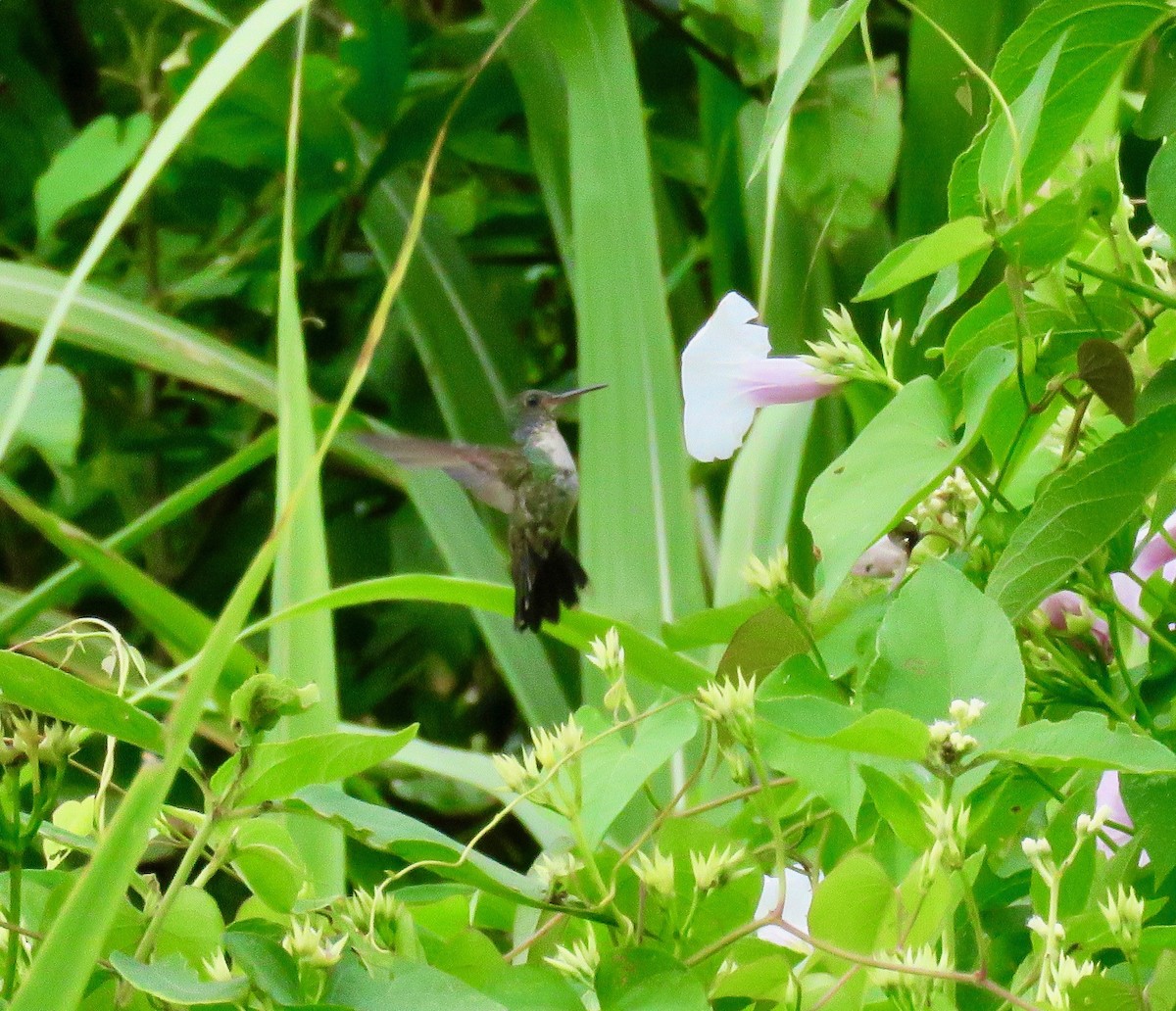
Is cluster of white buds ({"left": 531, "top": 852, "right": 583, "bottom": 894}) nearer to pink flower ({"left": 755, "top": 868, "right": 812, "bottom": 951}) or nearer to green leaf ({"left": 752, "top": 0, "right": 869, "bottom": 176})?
pink flower ({"left": 755, "top": 868, "right": 812, "bottom": 951})

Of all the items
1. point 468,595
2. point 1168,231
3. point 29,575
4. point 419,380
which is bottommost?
point 29,575

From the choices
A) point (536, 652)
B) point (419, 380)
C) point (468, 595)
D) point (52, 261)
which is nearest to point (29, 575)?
point (52, 261)

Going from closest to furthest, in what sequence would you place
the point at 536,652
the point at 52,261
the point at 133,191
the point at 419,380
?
the point at 133,191 < the point at 536,652 < the point at 52,261 < the point at 419,380

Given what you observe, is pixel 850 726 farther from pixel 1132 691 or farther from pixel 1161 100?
pixel 1161 100

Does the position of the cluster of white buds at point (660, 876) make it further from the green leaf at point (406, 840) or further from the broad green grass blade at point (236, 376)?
the broad green grass blade at point (236, 376)

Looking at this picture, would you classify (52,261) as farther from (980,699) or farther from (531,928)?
(980,699)

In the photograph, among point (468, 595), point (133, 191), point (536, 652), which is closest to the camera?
point (133, 191)

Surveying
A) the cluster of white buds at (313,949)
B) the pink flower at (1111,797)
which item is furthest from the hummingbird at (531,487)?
the cluster of white buds at (313,949)
